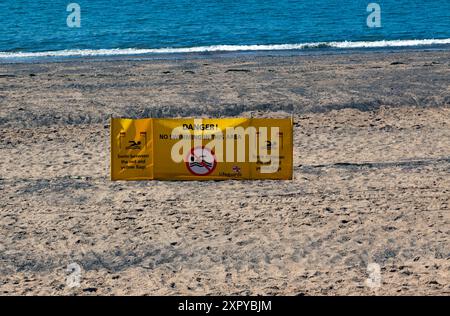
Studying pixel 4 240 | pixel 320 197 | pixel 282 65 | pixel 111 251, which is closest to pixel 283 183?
pixel 320 197

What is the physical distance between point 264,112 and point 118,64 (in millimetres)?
11481

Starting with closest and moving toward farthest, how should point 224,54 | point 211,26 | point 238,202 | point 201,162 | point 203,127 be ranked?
point 238,202 < point 203,127 < point 201,162 < point 224,54 < point 211,26

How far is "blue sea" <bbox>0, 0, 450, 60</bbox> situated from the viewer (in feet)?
128

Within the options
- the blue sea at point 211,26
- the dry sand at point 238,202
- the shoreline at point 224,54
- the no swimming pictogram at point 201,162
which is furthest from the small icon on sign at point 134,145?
the blue sea at point 211,26

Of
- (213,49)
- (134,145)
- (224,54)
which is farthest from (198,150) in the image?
(213,49)

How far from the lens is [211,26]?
4609 cm

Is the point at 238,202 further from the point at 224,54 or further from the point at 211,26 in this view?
the point at 211,26

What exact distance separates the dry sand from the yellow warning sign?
0.30 metres

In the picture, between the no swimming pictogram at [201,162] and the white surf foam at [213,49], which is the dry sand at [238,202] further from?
the white surf foam at [213,49]

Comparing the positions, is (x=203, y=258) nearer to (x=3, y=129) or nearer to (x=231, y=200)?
(x=231, y=200)

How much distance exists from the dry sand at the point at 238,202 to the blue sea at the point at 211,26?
15096mm

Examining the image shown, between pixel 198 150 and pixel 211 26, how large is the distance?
3137 cm

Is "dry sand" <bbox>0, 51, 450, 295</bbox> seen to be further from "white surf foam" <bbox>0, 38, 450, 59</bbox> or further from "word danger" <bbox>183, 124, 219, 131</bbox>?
"white surf foam" <bbox>0, 38, 450, 59</bbox>

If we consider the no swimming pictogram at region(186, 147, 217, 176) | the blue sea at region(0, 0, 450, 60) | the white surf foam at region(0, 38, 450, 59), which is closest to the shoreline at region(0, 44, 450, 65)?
the white surf foam at region(0, 38, 450, 59)
